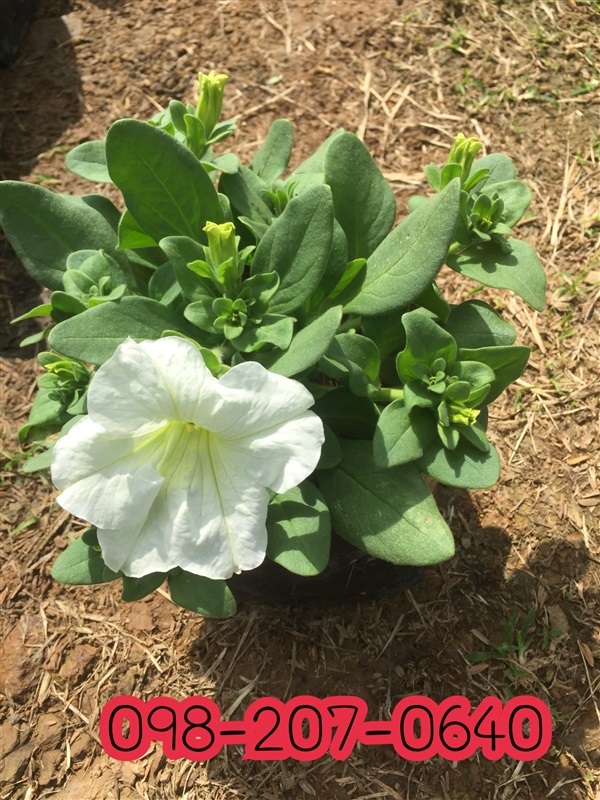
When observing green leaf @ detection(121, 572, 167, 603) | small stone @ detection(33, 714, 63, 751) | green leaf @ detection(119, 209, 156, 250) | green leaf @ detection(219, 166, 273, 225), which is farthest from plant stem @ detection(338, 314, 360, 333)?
small stone @ detection(33, 714, 63, 751)

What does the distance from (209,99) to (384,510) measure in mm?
1181

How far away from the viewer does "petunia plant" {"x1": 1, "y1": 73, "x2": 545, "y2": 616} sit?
1.43m

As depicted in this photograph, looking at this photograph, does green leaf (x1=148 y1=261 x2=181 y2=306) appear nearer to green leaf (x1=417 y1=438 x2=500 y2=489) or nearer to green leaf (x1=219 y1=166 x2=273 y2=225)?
green leaf (x1=219 y1=166 x2=273 y2=225)

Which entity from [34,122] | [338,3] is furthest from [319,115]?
[34,122]

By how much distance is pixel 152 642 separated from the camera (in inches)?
105

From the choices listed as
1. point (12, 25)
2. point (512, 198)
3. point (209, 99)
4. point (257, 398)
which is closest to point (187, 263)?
point (257, 398)

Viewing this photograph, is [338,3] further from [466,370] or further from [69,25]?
[466,370]

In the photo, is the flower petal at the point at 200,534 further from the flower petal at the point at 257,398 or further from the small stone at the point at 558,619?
the small stone at the point at 558,619

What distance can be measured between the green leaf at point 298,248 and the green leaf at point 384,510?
457 mm

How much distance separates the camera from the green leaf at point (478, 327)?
190 centimetres

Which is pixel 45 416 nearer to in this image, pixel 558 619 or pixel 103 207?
pixel 103 207

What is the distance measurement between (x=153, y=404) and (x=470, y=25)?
315 centimetres

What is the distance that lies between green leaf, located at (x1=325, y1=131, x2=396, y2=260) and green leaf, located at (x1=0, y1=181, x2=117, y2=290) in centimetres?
64

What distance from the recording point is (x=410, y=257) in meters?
1.73
